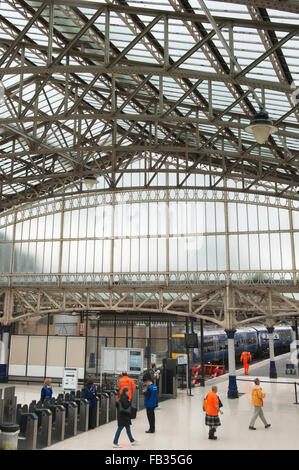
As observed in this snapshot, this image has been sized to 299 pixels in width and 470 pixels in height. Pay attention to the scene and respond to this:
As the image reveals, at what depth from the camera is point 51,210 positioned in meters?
29.5

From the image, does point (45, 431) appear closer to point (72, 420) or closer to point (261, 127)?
point (72, 420)

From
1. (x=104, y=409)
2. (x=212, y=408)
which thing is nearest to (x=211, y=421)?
(x=212, y=408)

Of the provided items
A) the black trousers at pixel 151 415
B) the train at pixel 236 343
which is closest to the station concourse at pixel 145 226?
the black trousers at pixel 151 415

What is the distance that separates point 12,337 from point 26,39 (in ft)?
54.9

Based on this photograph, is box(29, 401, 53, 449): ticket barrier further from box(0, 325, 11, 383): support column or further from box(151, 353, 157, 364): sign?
box(0, 325, 11, 383): support column

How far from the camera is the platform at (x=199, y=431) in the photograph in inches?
453

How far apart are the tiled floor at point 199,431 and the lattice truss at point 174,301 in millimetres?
4450

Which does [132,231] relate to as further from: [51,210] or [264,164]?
[264,164]

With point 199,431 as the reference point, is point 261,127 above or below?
above

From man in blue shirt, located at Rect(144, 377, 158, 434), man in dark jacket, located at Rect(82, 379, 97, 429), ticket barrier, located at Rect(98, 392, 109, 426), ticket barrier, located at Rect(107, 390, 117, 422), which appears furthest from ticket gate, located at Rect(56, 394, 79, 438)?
ticket barrier, located at Rect(107, 390, 117, 422)

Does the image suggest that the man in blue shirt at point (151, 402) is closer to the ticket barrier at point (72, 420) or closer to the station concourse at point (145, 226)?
the station concourse at point (145, 226)

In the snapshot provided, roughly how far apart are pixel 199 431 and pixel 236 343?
Result: 22.8 metres

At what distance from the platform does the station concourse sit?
0.34 feet

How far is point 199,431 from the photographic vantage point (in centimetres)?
1320
